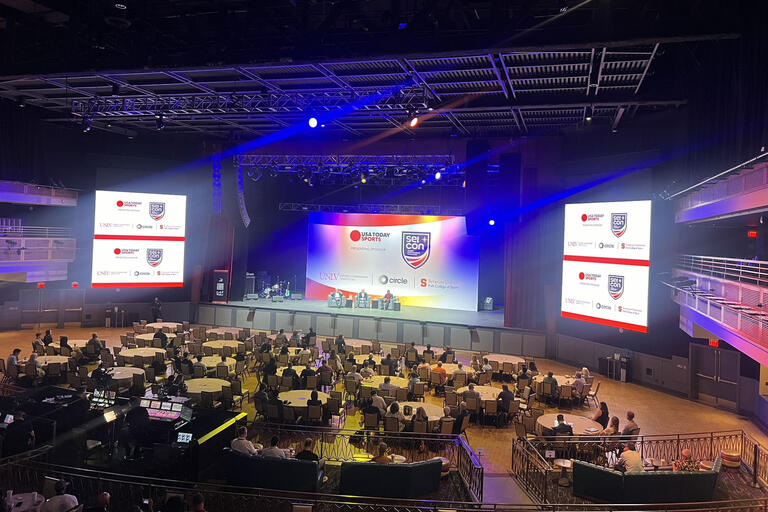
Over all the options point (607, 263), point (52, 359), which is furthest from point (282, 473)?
point (607, 263)

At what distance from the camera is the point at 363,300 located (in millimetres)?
27484

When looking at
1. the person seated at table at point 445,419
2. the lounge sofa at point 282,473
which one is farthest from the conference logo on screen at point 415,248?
the lounge sofa at point 282,473

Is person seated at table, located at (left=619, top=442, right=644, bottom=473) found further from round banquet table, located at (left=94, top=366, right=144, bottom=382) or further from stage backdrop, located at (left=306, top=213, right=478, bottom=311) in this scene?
stage backdrop, located at (left=306, top=213, right=478, bottom=311)

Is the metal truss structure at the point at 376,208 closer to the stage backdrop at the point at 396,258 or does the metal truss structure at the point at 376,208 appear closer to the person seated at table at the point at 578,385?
the stage backdrop at the point at 396,258

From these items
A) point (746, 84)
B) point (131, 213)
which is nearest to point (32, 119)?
point (131, 213)

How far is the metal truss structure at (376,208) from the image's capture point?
26891 millimetres

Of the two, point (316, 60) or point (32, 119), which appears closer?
point (316, 60)

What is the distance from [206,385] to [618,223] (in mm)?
13781

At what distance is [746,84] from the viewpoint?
11.4m

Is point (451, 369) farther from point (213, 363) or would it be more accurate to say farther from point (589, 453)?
point (213, 363)

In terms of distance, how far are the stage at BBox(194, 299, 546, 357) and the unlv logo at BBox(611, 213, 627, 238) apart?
5.09m

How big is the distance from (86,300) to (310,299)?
1077 cm

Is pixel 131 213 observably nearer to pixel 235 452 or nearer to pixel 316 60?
pixel 316 60

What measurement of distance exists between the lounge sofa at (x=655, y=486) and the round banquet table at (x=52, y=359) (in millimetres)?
13906
